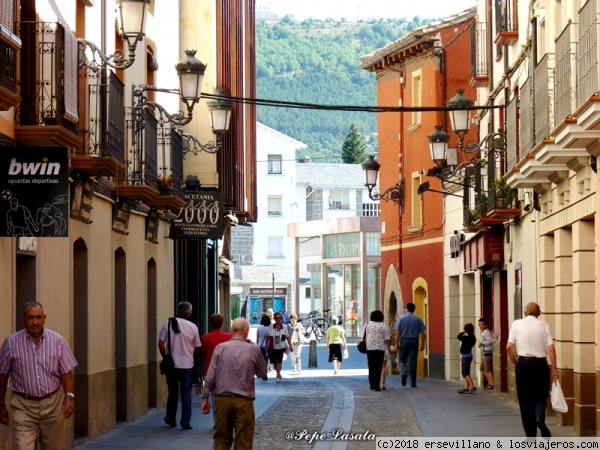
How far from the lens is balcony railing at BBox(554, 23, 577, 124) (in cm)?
1731

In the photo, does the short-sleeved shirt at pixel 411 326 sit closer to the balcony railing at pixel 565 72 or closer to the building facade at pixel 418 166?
the building facade at pixel 418 166

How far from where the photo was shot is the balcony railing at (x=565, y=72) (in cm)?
1731

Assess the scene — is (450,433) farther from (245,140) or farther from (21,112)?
(245,140)

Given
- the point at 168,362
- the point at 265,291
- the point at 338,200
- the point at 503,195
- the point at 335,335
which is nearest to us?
the point at 168,362

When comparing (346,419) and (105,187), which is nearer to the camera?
(105,187)

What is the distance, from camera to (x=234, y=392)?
13961mm

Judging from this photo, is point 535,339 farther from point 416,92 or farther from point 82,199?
point 416,92

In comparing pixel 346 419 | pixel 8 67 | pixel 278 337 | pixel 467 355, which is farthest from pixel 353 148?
pixel 8 67

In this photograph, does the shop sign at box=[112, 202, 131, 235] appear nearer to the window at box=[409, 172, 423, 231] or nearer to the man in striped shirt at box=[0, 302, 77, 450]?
the man in striped shirt at box=[0, 302, 77, 450]

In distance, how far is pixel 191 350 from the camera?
66.3 feet

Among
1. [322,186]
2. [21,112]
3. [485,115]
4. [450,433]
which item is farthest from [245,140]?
[322,186]

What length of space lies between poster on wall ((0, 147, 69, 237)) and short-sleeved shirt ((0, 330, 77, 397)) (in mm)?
1374

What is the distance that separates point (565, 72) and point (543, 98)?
7.14ft

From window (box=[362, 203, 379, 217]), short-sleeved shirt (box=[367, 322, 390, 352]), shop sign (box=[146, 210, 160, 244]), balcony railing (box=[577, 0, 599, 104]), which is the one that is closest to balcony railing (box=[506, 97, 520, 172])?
shop sign (box=[146, 210, 160, 244])
